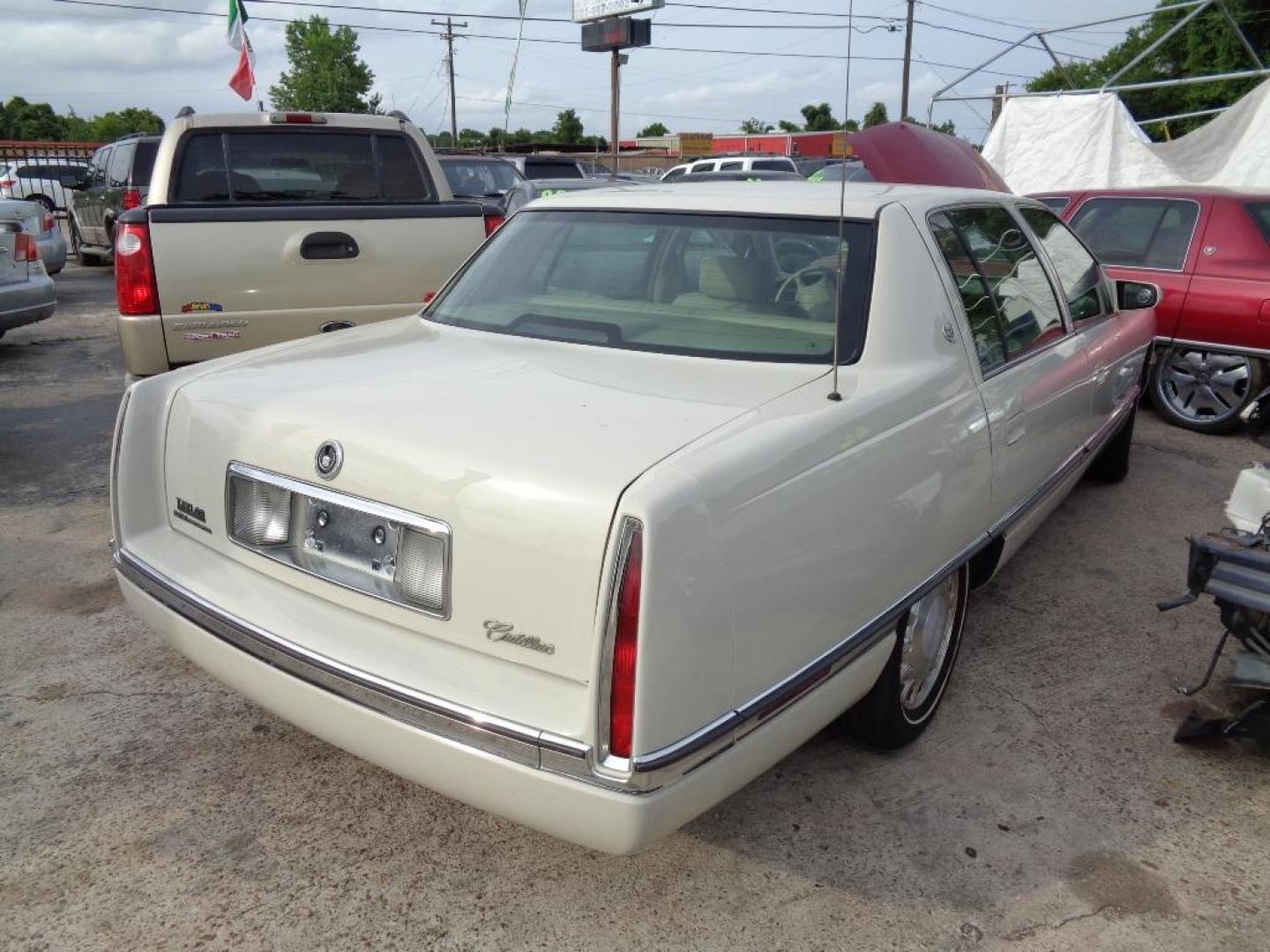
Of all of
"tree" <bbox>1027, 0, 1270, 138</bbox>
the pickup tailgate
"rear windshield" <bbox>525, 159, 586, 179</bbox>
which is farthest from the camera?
"tree" <bbox>1027, 0, 1270, 138</bbox>

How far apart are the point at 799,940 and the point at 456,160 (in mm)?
12829

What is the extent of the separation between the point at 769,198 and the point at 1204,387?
194 inches

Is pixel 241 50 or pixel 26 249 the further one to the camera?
pixel 241 50

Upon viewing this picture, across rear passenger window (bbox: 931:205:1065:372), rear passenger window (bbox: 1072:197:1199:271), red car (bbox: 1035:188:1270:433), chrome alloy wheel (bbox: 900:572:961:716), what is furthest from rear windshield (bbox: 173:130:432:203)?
red car (bbox: 1035:188:1270:433)

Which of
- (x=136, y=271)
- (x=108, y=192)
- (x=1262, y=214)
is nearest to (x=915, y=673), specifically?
(x=136, y=271)

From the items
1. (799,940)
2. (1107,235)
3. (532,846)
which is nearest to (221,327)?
(532,846)

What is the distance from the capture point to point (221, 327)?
16.4ft

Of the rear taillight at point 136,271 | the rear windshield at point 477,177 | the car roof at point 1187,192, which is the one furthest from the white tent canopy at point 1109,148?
the rear taillight at point 136,271

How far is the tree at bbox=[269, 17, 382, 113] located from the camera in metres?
45.6

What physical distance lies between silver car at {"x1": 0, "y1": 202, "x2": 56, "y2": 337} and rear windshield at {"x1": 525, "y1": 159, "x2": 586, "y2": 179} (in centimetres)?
1043

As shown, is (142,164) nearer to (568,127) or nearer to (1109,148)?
(1109,148)

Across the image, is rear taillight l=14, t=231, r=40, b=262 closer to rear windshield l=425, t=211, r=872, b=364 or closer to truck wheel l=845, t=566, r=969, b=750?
rear windshield l=425, t=211, r=872, b=364

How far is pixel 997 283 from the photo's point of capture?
3.42 m

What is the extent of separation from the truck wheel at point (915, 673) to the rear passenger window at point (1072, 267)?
1679 millimetres
